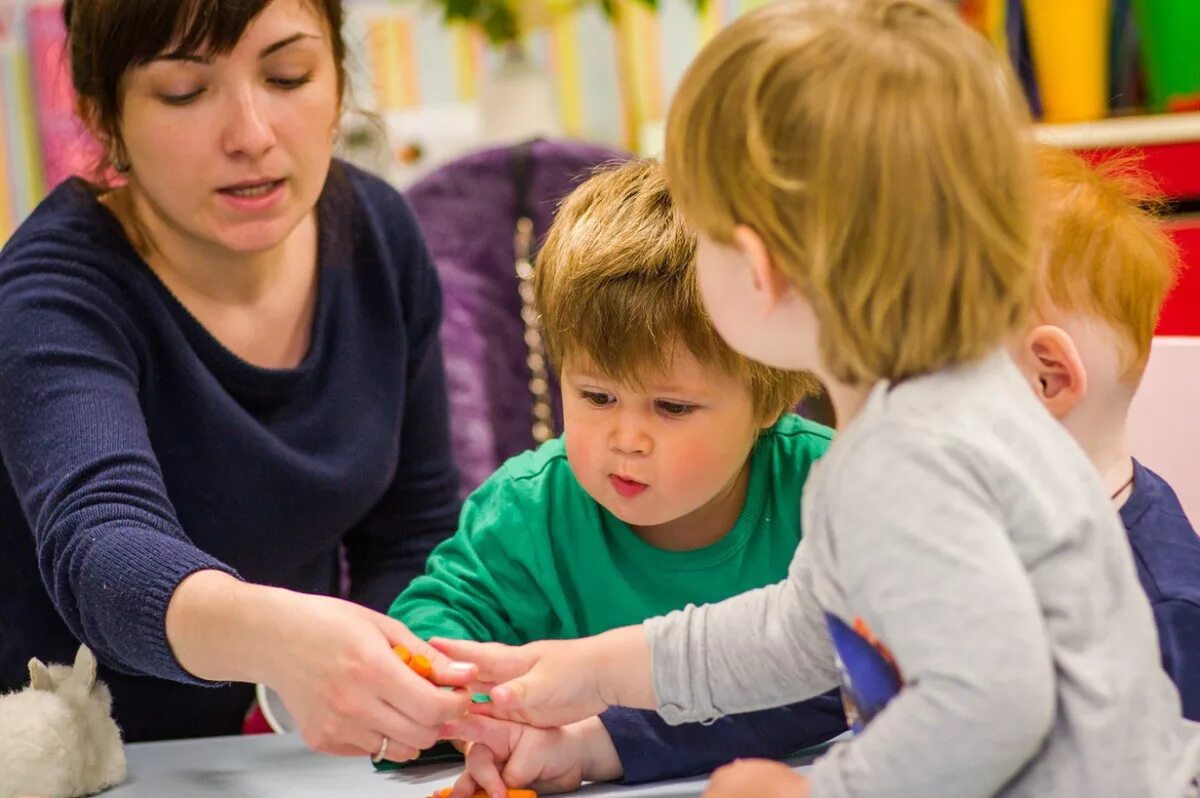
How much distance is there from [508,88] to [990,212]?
171 centimetres

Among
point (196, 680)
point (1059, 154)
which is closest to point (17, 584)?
point (196, 680)

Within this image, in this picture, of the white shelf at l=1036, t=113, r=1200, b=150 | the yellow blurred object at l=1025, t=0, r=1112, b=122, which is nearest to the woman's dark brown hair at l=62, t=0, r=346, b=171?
the white shelf at l=1036, t=113, r=1200, b=150

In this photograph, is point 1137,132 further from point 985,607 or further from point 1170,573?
point 985,607

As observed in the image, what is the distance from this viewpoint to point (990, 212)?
611mm

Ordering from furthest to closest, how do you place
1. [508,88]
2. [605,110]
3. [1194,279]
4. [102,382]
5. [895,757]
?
[605,110] < [508,88] < [1194,279] < [102,382] < [895,757]

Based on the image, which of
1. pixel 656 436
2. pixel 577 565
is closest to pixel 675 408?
pixel 656 436

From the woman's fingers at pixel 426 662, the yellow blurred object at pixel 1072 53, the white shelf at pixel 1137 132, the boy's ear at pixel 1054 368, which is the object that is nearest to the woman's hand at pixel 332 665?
the woman's fingers at pixel 426 662

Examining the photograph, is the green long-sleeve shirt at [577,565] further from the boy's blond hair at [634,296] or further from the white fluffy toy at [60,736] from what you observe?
the white fluffy toy at [60,736]

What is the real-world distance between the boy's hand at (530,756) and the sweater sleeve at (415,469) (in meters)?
0.47

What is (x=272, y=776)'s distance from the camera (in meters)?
0.94

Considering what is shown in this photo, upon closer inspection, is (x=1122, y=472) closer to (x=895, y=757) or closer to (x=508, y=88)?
(x=895, y=757)

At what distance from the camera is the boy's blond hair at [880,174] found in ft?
1.98

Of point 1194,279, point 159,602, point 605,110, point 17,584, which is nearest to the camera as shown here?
point 159,602

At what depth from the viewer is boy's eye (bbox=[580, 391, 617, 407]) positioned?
99 cm
